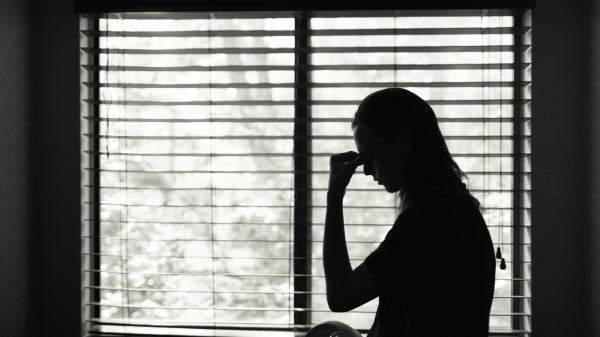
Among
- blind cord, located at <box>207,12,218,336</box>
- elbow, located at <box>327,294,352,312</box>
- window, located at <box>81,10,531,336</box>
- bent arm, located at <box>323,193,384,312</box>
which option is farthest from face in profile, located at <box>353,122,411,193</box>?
blind cord, located at <box>207,12,218,336</box>

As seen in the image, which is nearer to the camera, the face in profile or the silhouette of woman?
the silhouette of woman

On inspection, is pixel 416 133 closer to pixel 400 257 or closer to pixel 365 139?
pixel 365 139

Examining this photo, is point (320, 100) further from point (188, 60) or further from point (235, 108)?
point (188, 60)

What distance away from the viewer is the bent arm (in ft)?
3.55

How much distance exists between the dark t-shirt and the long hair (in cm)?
8

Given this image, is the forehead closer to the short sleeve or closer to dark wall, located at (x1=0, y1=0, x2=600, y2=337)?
the short sleeve

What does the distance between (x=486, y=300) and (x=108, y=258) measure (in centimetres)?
154
